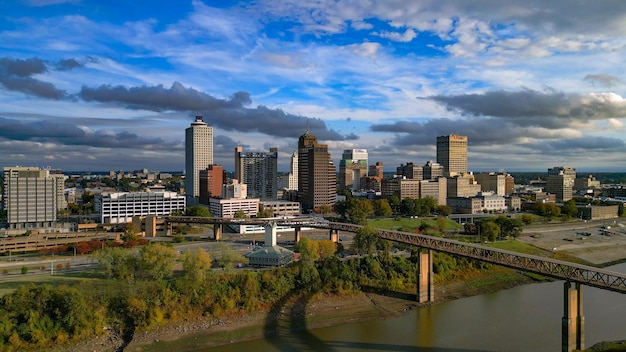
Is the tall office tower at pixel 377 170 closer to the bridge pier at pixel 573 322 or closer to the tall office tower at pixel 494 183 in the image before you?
the tall office tower at pixel 494 183

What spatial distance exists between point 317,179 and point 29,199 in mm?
47151

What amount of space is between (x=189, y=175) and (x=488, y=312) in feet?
328

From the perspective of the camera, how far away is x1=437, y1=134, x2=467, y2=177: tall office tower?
142 metres

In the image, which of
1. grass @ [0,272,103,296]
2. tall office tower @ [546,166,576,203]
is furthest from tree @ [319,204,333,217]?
tall office tower @ [546,166,576,203]

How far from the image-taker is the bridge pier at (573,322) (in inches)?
931

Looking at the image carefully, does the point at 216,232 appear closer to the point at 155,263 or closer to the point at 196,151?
the point at 155,263

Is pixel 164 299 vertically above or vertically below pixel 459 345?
above

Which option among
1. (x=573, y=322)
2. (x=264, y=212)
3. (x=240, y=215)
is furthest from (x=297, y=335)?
(x=264, y=212)

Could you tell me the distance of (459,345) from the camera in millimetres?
25219

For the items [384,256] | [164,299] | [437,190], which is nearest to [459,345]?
[384,256]

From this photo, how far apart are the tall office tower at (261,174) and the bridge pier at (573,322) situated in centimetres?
8761

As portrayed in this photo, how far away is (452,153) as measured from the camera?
466ft

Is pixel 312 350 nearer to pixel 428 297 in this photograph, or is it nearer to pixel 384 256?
pixel 428 297

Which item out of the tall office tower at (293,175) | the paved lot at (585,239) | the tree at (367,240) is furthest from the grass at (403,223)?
the tall office tower at (293,175)
